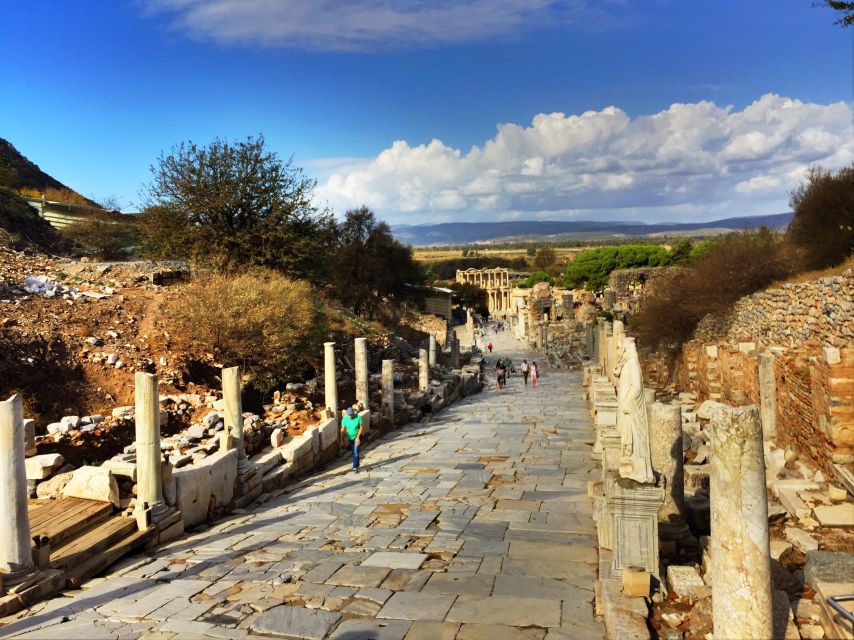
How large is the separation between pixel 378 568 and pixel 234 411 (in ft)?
16.5

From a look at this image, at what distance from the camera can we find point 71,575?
7039 mm

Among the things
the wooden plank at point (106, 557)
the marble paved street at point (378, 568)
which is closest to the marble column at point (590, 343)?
the marble paved street at point (378, 568)

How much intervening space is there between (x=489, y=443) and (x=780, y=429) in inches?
224

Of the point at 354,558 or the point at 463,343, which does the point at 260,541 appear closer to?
the point at 354,558

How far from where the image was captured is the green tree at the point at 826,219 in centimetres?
1962

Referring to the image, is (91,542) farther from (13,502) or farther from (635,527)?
A: (635,527)

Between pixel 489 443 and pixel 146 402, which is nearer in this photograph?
pixel 146 402

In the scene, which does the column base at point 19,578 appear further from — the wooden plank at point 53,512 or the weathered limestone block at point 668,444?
the weathered limestone block at point 668,444

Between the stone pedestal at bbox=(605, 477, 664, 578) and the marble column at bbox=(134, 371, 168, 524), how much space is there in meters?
5.76

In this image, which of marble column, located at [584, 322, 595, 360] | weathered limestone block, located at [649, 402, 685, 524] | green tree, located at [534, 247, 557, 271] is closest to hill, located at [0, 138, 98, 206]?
marble column, located at [584, 322, 595, 360]

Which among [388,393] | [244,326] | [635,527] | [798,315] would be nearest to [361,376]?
[388,393]

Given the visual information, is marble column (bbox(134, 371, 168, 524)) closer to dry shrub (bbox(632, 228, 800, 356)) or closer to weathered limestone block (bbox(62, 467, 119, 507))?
weathered limestone block (bbox(62, 467, 119, 507))

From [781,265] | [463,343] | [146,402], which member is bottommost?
[463,343]

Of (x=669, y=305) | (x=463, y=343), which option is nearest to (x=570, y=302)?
(x=463, y=343)
